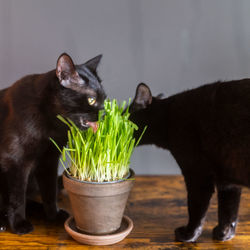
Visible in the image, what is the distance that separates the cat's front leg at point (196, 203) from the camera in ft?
4.12

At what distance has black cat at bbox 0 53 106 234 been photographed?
4.04 feet

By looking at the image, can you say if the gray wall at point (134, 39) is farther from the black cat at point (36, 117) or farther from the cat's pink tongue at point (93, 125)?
the cat's pink tongue at point (93, 125)

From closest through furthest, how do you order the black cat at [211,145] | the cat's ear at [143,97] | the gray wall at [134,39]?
1. the black cat at [211,145]
2. the cat's ear at [143,97]
3. the gray wall at [134,39]

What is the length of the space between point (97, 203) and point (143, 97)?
52cm

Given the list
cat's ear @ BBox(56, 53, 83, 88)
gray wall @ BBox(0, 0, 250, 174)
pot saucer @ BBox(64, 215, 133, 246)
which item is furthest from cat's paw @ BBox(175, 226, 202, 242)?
gray wall @ BBox(0, 0, 250, 174)

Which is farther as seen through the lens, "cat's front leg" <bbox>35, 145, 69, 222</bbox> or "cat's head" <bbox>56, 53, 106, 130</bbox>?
"cat's front leg" <bbox>35, 145, 69, 222</bbox>

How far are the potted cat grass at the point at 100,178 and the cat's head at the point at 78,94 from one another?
0.03 metres

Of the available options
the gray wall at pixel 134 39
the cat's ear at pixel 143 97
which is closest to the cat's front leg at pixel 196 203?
the cat's ear at pixel 143 97

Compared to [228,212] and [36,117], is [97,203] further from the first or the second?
[228,212]

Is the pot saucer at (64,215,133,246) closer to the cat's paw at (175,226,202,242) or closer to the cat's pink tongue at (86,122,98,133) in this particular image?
the cat's paw at (175,226,202,242)

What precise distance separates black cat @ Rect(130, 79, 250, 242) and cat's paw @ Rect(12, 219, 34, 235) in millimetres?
609

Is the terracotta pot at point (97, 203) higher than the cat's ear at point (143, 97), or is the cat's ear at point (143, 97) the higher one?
the cat's ear at point (143, 97)

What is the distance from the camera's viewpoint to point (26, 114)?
50.3 inches

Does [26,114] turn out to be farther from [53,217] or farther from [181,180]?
[181,180]
